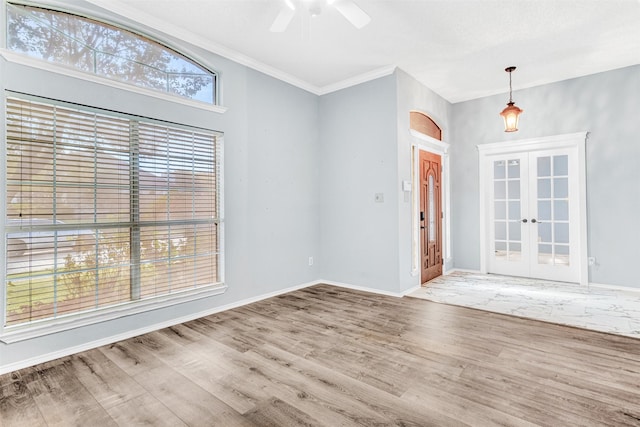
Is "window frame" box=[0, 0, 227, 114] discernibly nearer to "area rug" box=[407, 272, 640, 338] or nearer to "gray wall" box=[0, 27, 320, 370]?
"gray wall" box=[0, 27, 320, 370]

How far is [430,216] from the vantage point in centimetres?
535

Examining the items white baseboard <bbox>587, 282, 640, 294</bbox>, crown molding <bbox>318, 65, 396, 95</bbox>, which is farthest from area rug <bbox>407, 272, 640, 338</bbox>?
crown molding <bbox>318, 65, 396, 95</bbox>

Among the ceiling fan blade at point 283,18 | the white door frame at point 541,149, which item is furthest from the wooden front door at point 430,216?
the ceiling fan blade at point 283,18

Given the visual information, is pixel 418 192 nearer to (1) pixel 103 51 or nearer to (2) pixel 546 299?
(2) pixel 546 299

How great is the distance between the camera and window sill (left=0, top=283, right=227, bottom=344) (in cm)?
249

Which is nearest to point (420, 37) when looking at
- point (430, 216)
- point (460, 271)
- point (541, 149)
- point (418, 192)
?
point (418, 192)

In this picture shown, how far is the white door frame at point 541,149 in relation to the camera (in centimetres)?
481

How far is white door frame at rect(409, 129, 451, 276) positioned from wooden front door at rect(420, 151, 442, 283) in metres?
0.12

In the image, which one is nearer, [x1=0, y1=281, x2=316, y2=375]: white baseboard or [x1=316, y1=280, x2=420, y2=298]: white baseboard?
[x1=0, y1=281, x2=316, y2=375]: white baseboard

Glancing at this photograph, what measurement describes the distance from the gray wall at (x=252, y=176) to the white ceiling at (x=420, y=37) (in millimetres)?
414

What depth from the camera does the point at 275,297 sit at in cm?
442

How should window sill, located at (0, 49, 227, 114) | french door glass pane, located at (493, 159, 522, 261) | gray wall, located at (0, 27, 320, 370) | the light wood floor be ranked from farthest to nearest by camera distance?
french door glass pane, located at (493, 159, 522, 261), gray wall, located at (0, 27, 320, 370), window sill, located at (0, 49, 227, 114), the light wood floor

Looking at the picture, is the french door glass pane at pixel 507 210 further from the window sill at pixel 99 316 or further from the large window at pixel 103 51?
Answer: the large window at pixel 103 51

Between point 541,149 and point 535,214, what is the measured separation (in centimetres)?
104
